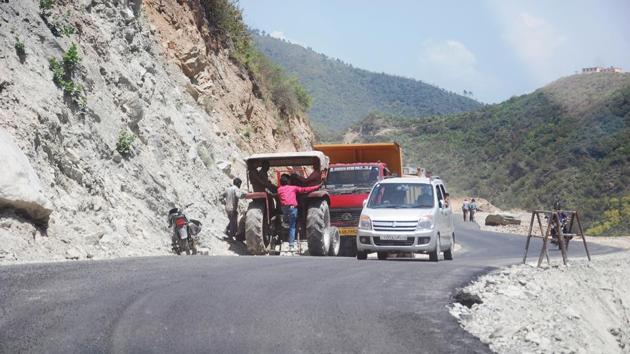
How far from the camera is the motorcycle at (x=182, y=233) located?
16938 millimetres

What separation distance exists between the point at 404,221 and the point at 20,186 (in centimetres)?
843

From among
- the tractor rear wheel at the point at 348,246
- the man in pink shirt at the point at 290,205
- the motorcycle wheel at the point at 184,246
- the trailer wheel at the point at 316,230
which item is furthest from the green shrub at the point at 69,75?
the tractor rear wheel at the point at 348,246

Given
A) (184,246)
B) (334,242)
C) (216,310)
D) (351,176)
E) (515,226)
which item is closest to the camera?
(216,310)

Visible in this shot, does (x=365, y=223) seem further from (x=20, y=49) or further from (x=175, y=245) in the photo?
(x=20, y=49)

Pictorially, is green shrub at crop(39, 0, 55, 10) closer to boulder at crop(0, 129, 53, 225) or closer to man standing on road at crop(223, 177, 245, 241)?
boulder at crop(0, 129, 53, 225)

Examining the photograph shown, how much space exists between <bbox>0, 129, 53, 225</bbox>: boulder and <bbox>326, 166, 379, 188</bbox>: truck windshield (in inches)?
396

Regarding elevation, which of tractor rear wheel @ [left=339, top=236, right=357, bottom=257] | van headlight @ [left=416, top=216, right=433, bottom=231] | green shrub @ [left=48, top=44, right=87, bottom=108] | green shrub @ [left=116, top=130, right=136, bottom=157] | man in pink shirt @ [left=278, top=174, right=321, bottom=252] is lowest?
tractor rear wheel @ [left=339, top=236, right=357, bottom=257]

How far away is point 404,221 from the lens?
683 inches

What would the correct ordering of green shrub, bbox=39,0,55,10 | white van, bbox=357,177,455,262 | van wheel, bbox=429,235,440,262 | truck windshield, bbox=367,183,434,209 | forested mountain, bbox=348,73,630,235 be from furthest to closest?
forested mountain, bbox=348,73,630,235, green shrub, bbox=39,0,55,10, truck windshield, bbox=367,183,434,209, van wheel, bbox=429,235,440,262, white van, bbox=357,177,455,262

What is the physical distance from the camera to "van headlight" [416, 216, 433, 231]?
17312 millimetres

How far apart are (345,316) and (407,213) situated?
940 cm

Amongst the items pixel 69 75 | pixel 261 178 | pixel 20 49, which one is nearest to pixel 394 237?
pixel 261 178

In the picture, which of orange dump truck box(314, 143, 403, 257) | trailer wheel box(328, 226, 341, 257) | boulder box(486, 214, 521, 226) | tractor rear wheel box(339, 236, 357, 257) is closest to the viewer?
trailer wheel box(328, 226, 341, 257)

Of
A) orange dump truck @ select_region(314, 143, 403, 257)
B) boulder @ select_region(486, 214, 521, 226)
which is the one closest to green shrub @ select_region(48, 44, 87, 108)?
orange dump truck @ select_region(314, 143, 403, 257)
